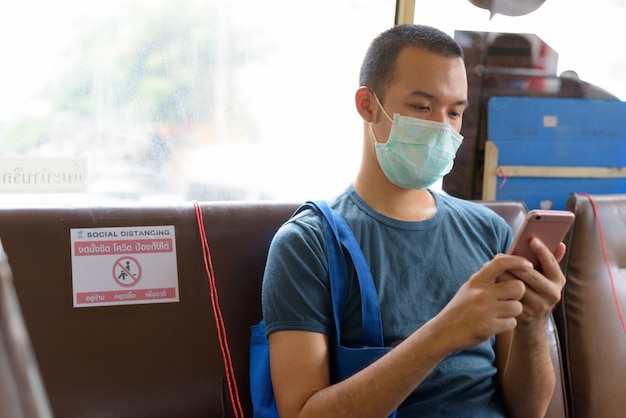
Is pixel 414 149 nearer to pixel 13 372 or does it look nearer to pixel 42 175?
Result: pixel 42 175

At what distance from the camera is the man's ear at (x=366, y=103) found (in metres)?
1.63

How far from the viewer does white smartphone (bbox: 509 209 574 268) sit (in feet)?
Result: 3.96

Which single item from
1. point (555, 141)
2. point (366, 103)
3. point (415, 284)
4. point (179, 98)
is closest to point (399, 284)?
point (415, 284)

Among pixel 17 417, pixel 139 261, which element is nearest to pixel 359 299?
pixel 139 261

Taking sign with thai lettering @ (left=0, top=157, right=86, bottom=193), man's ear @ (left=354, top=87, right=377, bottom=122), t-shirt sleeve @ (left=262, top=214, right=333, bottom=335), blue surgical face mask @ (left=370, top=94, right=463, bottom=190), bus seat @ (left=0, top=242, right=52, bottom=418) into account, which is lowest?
t-shirt sleeve @ (left=262, top=214, right=333, bottom=335)

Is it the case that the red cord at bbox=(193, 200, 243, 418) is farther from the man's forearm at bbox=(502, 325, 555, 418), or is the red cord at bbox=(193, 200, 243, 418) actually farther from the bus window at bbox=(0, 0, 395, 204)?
the man's forearm at bbox=(502, 325, 555, 418)

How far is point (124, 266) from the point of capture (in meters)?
1.65

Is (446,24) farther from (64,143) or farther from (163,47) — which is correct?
(64,143)

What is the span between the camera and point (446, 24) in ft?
7.70

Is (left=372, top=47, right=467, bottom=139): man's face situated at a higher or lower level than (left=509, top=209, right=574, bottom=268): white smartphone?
higher

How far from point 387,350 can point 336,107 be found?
44.9 inches

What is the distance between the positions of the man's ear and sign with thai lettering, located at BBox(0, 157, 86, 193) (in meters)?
0.87

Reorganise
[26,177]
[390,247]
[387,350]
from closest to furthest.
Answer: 1. [387,350]
2. [390,247]
3. [26,177]

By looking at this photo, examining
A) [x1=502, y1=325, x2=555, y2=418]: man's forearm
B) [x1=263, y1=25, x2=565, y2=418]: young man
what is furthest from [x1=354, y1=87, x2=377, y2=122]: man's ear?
[x1=502, y1=325, x2=555, y2=418]: man's forearm
